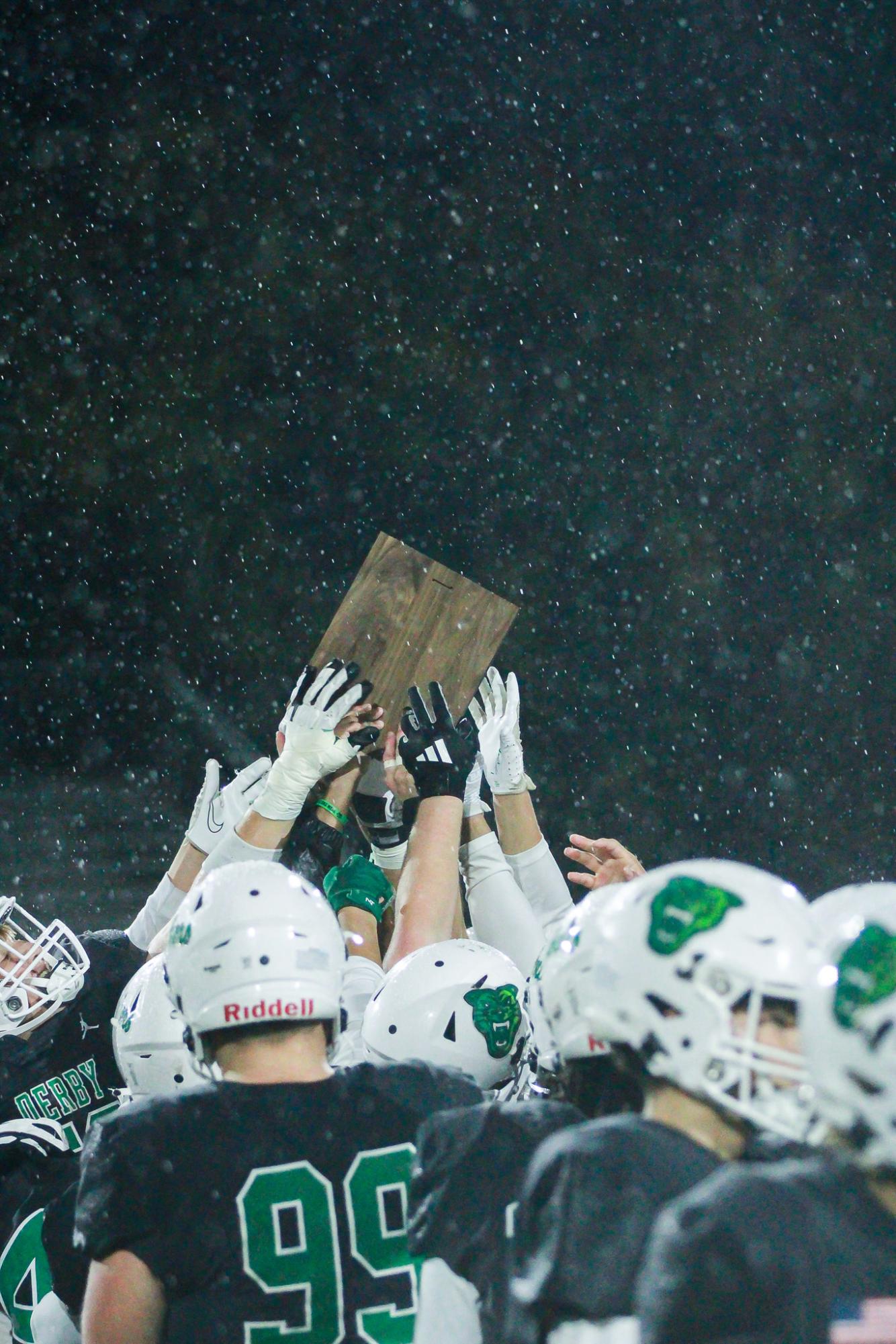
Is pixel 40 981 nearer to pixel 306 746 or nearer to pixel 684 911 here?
pixel 306 746

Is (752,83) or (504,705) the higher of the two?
(752,83)

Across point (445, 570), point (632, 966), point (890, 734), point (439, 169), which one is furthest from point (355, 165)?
point (632, 966)

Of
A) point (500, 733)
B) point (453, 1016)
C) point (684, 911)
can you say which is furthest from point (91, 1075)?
point (684, 911)

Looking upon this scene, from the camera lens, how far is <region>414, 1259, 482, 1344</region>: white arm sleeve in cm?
143

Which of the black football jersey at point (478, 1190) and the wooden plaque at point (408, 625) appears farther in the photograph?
the wooden plaque at point (408, 625)

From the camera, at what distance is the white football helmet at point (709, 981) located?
1187 mm

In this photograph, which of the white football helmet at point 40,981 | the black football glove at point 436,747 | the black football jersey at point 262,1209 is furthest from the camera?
the black football glove at point 436,747

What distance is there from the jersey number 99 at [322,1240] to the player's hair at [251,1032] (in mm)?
165

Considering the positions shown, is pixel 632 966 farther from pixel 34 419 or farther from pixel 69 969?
pixel 34 419

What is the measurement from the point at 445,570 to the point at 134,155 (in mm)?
5994

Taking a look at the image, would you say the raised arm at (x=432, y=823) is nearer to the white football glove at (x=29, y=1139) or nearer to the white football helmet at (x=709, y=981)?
the white football glove at (x=29, y=1139)

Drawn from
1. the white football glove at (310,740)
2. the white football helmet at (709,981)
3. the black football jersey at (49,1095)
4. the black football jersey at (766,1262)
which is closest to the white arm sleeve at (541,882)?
the white football glove at (310,740)

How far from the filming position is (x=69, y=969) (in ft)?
8.21

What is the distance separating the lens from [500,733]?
3.40 meters
